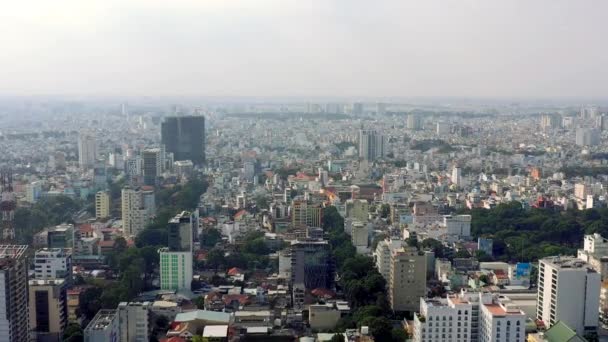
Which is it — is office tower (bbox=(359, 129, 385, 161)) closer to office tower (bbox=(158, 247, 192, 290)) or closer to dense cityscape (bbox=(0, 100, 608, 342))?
dense cityscape (bbox=(0, 100, 608, 342))

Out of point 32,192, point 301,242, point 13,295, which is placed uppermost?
point 13,295

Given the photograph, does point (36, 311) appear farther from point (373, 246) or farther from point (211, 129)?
point (211, 129)

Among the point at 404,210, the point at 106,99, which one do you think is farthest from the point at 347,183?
the point at 106,99

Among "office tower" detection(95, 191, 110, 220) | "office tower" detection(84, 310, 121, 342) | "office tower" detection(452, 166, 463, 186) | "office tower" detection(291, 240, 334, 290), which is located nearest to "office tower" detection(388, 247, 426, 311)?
"office tower" detection(291, 240, 334, 290)

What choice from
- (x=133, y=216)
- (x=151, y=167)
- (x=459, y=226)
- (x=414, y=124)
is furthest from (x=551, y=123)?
(x=133, y=216)

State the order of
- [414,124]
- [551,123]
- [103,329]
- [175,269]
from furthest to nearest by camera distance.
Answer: [414,124]
[551,123]
[175,269]
[103,329]

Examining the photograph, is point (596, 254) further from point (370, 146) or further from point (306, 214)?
point (370, 146)
